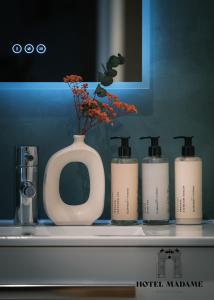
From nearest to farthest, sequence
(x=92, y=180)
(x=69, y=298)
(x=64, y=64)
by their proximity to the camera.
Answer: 1. (x=69, y=298)
2. (x=92, y=180)
3. (x=64, y=64)

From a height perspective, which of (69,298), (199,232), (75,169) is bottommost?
(69,298)

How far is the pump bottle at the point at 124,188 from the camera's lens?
4.22 ft

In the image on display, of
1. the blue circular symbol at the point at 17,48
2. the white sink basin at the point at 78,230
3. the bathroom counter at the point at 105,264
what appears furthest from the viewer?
the blue circular symbol at the point at 17,48

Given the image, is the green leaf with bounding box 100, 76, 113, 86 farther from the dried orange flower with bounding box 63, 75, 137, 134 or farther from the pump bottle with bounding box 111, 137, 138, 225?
the pump bottle with bounding box 111, 137, 138, 225

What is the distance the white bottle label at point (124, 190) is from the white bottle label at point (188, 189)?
10 cm

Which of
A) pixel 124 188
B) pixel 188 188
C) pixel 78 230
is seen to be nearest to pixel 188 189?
pixel 188 188

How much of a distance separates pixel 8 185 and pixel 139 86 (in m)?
0.39

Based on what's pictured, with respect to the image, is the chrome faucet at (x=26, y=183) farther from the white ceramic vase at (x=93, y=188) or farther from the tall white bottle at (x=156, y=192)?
A: the tall white bottle at (x=156, y=192)

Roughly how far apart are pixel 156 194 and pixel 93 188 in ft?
0.44

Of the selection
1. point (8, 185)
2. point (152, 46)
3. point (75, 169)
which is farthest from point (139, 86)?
point (8, 185)

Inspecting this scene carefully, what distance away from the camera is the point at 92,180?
1303mm

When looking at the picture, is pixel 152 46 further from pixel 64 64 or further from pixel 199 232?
pixel 199 232

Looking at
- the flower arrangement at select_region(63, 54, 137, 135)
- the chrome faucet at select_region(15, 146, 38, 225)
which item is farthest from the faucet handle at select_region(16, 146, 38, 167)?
the flower arrangement at select_region(63, 54, 137, 135)

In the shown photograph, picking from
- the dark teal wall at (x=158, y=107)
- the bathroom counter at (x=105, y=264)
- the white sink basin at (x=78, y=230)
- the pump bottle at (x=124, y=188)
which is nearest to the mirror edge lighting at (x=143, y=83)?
the dark teal wall at (x=158, y=107)
